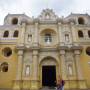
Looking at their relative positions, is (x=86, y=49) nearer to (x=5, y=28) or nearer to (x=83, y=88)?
(x=83, y=88)

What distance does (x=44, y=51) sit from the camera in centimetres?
2281

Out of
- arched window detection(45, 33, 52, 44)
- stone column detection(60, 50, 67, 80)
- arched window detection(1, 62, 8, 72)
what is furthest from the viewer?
arched window detection(45, 33, 52, 44)

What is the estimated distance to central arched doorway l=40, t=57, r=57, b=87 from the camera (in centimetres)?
2278

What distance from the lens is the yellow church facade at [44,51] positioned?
68.1ft

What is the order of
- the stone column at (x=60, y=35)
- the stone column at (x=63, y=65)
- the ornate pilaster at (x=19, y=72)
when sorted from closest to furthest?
the ornate pilaster at (x=19, y=72) → the stone column at (x=63, y=65) → the stone column at (x=60, y=35)

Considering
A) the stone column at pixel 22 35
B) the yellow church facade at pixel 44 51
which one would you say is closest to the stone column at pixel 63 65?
the yellow church facade at pixel 44 51

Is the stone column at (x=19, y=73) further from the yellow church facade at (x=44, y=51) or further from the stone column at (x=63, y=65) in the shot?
the stone column at (x=63, y=65)

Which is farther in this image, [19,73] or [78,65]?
[78,65]

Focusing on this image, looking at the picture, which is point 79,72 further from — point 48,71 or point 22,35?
point 22,35

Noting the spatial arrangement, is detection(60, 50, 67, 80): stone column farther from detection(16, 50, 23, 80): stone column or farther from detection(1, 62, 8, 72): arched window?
detection(1, 62, 8, 72): arched window

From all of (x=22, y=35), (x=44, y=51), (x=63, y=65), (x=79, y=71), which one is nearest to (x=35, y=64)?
(x=44, y=51)

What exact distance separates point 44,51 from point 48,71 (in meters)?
3.88

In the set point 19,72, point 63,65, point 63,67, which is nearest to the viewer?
point 19,72

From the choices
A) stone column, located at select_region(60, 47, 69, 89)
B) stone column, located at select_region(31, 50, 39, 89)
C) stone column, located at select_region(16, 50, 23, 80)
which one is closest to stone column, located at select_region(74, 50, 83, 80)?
stone column, located at select_region(60, 47, 69, 89)
